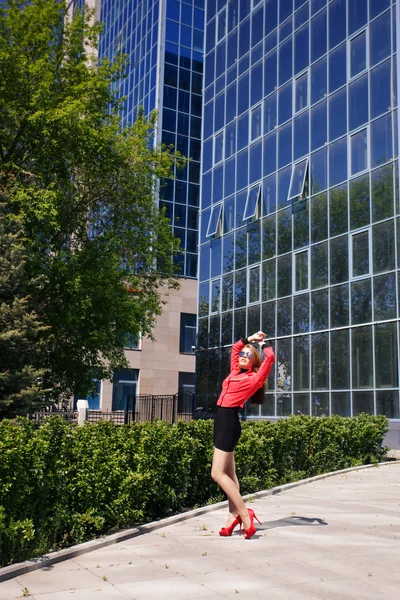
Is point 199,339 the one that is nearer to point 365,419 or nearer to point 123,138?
point 123,138

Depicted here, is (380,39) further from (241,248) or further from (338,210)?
(241,248)

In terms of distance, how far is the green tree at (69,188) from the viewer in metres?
23.2

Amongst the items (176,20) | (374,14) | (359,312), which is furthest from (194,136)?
(359,312)

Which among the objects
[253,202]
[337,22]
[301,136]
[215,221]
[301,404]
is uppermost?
[337,22]

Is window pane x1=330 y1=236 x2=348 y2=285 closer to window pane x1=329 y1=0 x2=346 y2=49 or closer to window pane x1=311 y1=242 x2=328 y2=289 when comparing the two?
window pane x1=311 y1=242 x2=328 y2=289

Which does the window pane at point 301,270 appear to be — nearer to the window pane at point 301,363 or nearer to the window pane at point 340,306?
the window pane at point 340,306

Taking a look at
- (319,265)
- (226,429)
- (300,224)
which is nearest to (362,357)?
(319,265)

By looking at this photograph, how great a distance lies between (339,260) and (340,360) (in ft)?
12.2

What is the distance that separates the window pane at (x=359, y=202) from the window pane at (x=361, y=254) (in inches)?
16.9

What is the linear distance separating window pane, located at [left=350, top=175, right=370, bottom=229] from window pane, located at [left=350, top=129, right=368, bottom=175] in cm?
41

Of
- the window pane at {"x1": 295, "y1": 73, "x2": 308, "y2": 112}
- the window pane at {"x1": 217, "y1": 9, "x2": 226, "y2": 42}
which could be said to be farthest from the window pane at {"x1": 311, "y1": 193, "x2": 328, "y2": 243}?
the window pane at {"x1": 217, "y1": 9, "x2": 226, "y2": 42}

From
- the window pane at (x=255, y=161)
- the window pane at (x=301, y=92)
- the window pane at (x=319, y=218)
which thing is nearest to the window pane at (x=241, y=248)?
the window pane at (x=255, y=161)

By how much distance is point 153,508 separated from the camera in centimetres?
878

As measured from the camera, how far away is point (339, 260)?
2441 cm
